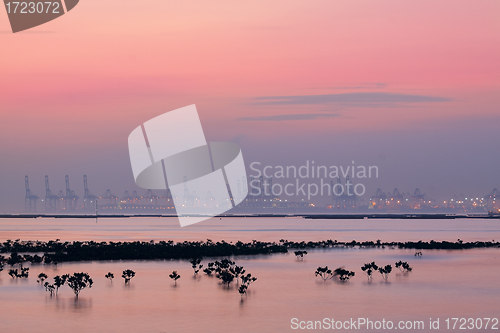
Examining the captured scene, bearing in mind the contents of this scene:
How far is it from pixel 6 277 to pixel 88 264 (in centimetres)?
781

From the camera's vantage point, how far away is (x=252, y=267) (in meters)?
42.0

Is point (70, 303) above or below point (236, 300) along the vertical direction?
above

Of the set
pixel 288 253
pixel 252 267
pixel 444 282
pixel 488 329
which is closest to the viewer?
pixel 488 329

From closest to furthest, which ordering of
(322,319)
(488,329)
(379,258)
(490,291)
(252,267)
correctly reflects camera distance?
(488,329) → (322,319) → (490,291) → (252,267) → (379,258)

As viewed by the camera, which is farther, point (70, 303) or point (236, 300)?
point (236, 300)

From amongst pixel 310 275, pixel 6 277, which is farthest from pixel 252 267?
pixel 6 277

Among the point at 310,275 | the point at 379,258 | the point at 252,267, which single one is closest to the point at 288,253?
the point at 379,258

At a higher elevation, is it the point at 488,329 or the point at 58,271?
the point at 58,271

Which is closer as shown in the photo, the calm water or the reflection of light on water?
the calm water

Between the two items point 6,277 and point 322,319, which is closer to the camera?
point 322,319

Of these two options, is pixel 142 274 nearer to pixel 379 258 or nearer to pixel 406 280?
pixel 406 280

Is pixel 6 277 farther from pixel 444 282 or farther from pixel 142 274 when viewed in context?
pixel 444 282

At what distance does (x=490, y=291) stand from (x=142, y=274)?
18626 millimetres

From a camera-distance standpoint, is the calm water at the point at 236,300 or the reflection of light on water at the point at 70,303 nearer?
the calm water at the point at 236,300
